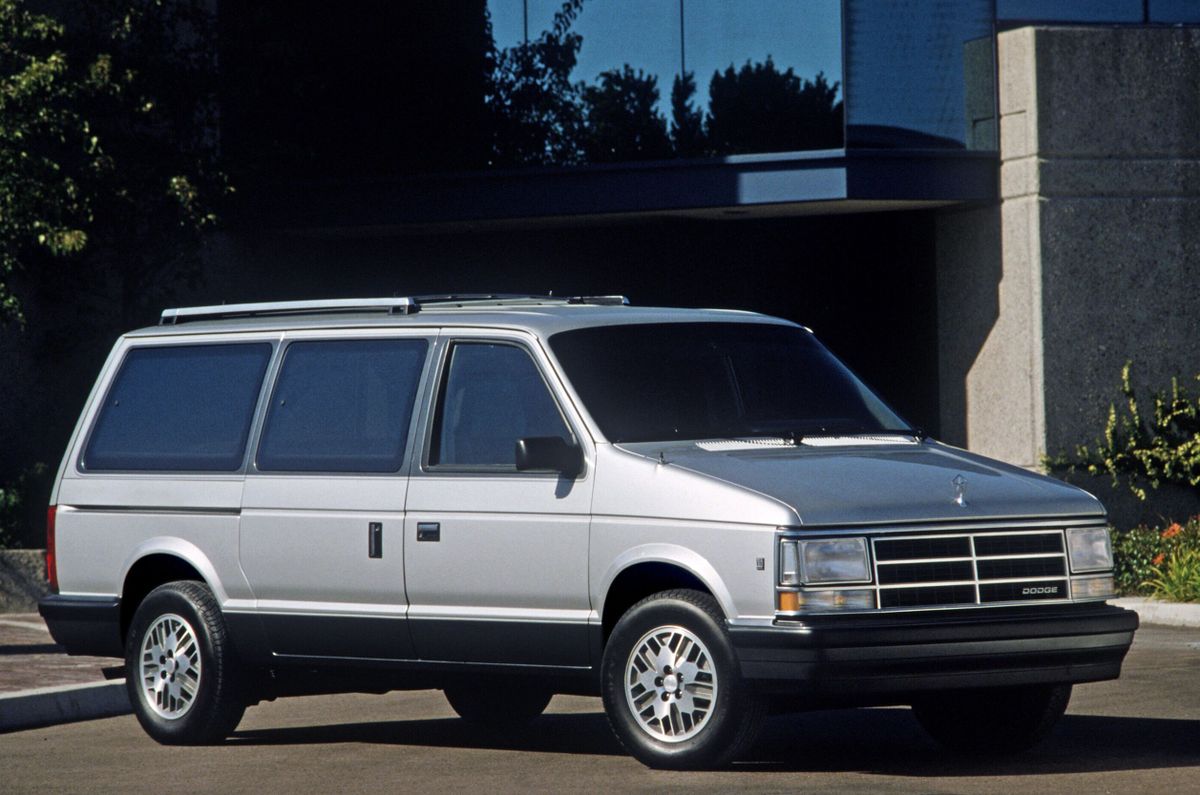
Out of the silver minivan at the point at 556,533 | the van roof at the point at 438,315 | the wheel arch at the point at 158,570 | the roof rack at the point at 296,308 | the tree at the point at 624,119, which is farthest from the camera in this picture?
the tree at the point at 624,119

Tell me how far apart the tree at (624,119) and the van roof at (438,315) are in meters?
13.1

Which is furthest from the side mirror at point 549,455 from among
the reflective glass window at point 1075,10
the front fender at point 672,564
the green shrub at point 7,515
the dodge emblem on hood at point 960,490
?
the reflective glass window at point 1075,10

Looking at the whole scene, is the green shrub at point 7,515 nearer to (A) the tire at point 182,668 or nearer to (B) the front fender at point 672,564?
(A) the tire at point 182,668

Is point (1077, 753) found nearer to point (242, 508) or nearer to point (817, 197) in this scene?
point (242, 508)

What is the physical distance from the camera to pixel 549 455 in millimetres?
9461

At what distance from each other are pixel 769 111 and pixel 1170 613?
8236mm

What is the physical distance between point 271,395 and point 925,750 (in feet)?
11.8

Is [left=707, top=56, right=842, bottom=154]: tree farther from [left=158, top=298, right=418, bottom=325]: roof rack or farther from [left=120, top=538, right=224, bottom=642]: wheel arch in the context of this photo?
[left=120, top=538, right=224, bottom=642]: wheel arch

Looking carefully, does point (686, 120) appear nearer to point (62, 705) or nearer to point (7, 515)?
point (7, 515)

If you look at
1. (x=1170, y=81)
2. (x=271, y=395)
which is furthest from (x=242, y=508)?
(x=1170, y=81)

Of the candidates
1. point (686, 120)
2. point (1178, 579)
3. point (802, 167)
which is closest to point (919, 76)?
point (802, 167)

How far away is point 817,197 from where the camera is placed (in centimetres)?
2316

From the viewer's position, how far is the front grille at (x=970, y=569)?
8.86 metres

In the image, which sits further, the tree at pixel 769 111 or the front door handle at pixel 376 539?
the tree at pixel 769 111
